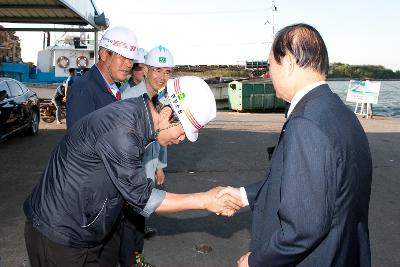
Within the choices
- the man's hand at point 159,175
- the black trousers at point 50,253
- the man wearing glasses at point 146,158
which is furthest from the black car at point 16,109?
the black trousers at point 50,253

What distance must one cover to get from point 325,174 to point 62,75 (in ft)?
72.6

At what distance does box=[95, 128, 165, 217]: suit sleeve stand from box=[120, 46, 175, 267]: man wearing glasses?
5.42ft

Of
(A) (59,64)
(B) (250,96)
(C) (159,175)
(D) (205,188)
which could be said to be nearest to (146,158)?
(C) (159,175)

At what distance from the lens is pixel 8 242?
4.64m

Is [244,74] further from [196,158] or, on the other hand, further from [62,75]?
[196,158]

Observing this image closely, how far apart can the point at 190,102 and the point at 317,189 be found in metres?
0.90

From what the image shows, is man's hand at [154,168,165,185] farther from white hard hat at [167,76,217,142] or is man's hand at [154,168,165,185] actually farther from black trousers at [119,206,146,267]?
white hard hat at [167,76,217,142]

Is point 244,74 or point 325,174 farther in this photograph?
point 244,74

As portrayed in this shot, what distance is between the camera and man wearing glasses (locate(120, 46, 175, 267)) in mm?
3766

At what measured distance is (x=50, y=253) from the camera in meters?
2.27

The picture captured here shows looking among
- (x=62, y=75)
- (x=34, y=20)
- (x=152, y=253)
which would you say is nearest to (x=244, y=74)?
(x=62, y=75)

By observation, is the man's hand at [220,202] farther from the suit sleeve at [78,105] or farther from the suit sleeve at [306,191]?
the suit sleeve at [78,105]

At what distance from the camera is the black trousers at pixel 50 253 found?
227cm

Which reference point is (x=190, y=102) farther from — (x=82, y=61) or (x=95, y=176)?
(x=82, y=61)
